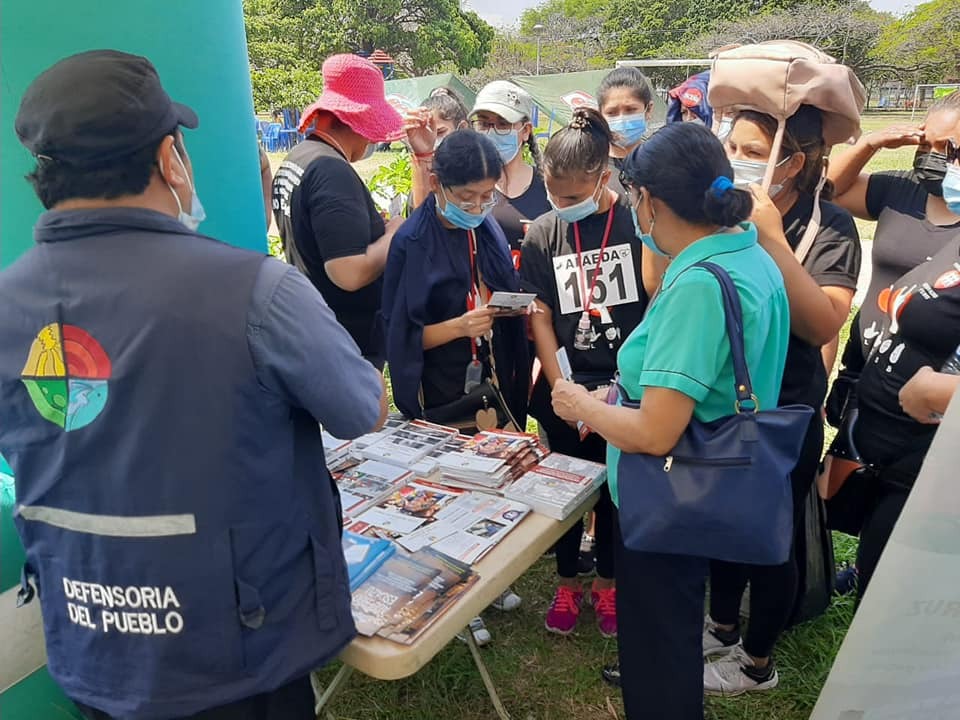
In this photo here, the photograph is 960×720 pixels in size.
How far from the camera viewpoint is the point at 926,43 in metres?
35.6

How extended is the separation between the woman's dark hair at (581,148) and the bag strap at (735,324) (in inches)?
37.0

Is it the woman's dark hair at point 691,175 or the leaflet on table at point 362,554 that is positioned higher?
the woman's dark hair at point 691,175

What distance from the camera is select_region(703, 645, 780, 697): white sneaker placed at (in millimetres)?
2270

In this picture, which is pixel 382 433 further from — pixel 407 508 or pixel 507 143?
pixel 507 143

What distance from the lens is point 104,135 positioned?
1021mm

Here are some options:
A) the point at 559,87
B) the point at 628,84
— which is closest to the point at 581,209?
the point at 628,84

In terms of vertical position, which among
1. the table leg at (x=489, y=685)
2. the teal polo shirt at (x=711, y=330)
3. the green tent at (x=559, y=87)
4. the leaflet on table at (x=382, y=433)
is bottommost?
the table leg at (x=489, y=685)

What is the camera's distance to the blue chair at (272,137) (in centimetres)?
2308

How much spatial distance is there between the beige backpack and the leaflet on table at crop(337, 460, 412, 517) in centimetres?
132

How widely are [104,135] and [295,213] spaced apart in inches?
61.8

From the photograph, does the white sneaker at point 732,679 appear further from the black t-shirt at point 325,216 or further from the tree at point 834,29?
the tree at point 834,29

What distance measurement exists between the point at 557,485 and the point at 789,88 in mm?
1209

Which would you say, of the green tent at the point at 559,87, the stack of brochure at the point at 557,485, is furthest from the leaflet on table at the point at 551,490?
the green tent at the point at 559,87

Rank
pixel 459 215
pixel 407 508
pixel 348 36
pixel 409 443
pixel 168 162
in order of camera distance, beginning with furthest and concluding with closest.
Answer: pixel 348 36, pixel 459 215, pixel 409 443, pixel 407 508, pixel 168 162
